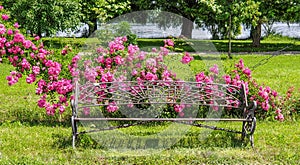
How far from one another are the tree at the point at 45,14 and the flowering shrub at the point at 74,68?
38.5ft

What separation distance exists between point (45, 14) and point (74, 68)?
488 inches

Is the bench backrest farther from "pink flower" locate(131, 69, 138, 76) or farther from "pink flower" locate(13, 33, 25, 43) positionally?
"pink flower" locate(13, 33, 25, 43)

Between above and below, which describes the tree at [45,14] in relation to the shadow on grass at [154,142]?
above

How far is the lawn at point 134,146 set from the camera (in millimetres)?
4953

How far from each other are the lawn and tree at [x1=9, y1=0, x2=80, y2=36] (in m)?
11.5

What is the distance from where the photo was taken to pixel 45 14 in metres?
18.3

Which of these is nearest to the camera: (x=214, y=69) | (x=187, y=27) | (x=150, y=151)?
(x=150, y=151)

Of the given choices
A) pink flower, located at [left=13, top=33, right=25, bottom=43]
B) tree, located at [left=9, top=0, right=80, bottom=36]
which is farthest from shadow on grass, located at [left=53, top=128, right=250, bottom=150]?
tree, located at [left=9, top=0, right=80, bottom=36]

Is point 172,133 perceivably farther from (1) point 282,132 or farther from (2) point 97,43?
(2) point 97,43

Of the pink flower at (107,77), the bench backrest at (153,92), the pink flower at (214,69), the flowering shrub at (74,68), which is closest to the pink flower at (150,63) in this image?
the flowering shrub at (74,68)

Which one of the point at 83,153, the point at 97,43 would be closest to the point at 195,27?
the point at 97,43

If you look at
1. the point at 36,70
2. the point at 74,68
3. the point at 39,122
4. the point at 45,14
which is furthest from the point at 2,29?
the point at 45,14

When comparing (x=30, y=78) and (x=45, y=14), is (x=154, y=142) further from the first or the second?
(x=45, y=14)

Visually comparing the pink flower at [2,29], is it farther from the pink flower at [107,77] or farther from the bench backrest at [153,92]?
the pink flower at [107,77]
